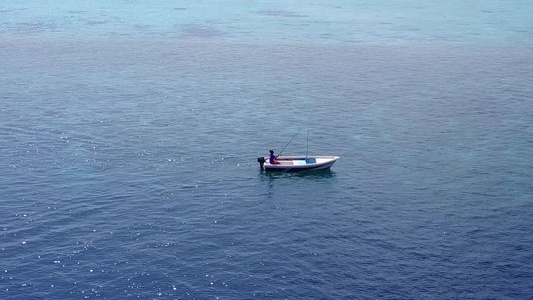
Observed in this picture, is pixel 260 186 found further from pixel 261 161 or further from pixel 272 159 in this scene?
pixel 272 159

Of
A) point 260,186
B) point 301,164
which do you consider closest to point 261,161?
point 260,186

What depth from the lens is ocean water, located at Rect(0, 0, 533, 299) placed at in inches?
3219

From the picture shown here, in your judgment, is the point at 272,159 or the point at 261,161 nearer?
the point at 272,159

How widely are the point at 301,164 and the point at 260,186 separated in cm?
902

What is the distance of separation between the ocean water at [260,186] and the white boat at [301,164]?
1.56 metres

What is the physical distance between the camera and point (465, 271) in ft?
272

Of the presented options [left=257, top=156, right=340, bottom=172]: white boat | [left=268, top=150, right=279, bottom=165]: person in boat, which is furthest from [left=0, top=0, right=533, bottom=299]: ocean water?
[left=268, top=150, right=279, bottom=165]: person in boat

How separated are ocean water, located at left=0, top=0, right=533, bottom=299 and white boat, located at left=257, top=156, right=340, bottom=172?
5.12 feet

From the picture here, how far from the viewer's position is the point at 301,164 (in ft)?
368

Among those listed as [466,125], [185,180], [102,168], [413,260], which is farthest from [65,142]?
[466,125]

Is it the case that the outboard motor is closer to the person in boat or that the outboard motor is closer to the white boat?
the white boat

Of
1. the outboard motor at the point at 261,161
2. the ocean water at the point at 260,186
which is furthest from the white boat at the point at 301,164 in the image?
the ocean water at the point at 260,186

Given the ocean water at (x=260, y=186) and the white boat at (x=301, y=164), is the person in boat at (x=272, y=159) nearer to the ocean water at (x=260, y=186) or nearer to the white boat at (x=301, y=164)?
the white boat at (x=301, y=164)

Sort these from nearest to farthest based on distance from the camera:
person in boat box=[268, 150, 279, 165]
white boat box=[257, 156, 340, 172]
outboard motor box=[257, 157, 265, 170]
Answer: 1. white boat box=[257, 156, 340, 172]
2. person in boat box=[268, 150, 279, 165]
3. outboard motor box=[257, 157, 265, 170]
